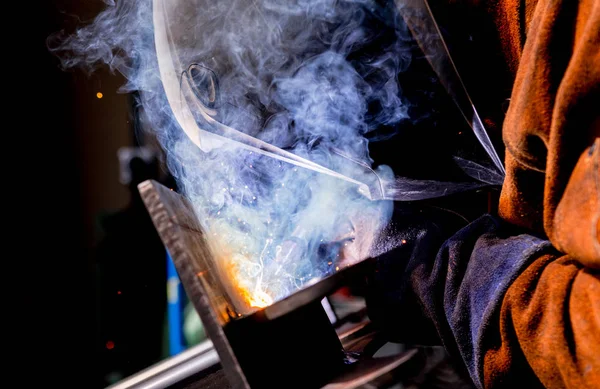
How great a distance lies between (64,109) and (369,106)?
378cm

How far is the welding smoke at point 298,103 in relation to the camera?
4.42ft

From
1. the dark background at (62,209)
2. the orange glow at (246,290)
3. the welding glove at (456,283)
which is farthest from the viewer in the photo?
the dark background at (62,209)

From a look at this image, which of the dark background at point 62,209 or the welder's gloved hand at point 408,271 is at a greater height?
the dark background at point 62,209

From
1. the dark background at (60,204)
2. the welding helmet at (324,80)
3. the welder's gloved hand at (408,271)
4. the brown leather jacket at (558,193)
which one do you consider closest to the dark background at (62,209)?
the dark background at (60,204)

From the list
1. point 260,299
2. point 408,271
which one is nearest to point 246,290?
point 260,299

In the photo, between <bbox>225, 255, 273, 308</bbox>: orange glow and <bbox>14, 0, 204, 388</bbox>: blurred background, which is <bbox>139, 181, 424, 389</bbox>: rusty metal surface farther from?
<bbox>14, 0, 204, 388</bbox>: blurred background

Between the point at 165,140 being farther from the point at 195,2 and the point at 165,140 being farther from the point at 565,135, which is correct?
the point at 565,135

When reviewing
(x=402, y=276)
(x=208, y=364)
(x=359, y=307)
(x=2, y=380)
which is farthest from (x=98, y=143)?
(x=402, y=276)

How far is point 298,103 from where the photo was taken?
1607 millimetres

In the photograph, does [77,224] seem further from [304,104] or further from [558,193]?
[558,193]

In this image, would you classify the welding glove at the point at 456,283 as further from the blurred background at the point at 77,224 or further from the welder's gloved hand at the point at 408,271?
the blurred background at the point at 77,224

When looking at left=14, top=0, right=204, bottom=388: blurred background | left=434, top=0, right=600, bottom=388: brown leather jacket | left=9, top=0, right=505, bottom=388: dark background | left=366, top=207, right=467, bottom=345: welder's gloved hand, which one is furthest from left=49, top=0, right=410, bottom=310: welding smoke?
left=9, top=0, right=505, bottom=388: dark background

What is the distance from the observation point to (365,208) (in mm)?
1585

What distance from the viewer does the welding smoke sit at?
1.35 metres
